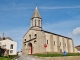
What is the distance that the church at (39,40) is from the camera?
2104 inches

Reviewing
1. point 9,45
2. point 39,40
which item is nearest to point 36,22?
point 39,40

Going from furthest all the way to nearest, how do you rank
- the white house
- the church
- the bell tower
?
the bell tower, the church, the white house

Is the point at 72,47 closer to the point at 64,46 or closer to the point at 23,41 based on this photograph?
the point at 64,46

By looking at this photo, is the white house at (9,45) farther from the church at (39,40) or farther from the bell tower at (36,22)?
the bell tower at (36,22)

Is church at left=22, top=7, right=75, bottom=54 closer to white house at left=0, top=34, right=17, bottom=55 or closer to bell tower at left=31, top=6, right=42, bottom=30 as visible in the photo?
bell tower at left=31, top=6, right=42, bottom=30

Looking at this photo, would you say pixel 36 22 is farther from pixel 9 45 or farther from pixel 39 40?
pixel 9 45

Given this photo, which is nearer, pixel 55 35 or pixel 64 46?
pixel 55 35

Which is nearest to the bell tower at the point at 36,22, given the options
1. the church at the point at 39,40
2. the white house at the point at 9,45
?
the church at the point at 39,40

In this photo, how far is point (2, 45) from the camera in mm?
48969

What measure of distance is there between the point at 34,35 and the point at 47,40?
19.3ft

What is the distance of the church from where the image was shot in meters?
53.4

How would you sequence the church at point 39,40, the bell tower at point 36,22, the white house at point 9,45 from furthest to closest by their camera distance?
the bell tower at point 36,22 → the church at point 39,40 → the white house at point 9,45

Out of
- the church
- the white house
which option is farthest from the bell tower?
the white house

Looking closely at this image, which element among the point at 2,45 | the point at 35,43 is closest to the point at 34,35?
the point at 35,43
